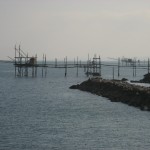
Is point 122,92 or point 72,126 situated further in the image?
point 122,92

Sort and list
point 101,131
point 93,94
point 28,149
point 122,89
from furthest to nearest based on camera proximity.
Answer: point 93,94, point 122,89, point 101,131, point 28,149

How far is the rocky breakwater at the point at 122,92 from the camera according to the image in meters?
55.5

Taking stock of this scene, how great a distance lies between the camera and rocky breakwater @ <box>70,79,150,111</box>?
2184 inches

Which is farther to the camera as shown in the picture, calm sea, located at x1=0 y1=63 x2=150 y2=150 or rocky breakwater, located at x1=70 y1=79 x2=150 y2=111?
rocky breakwater, located at x1=70 y1=79 x2=150 y2=111

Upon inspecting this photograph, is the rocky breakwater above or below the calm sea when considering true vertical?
above

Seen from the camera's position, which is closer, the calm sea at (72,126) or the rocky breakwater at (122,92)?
the calm sea at (72,126)

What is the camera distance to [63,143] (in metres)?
34.5

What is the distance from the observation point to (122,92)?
213ft

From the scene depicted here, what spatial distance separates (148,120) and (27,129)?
1131 cm

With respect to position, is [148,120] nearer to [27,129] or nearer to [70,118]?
[70,118]

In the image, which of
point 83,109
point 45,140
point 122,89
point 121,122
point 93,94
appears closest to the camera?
point 45,140

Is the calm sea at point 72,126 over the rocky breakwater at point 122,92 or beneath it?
beneath

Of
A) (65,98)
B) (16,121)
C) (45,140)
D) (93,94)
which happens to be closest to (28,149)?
(45,140)

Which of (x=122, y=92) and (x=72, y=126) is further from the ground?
(x=122, y=92)
